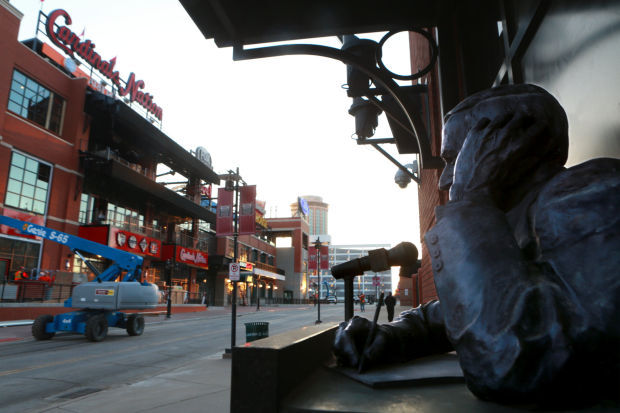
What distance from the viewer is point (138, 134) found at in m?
32.6

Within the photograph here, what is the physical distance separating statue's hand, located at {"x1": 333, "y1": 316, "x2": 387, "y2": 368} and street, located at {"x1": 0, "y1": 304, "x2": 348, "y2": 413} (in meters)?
6.61

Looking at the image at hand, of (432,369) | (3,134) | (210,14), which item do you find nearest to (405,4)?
(210,14)

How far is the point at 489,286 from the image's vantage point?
3.39 ft

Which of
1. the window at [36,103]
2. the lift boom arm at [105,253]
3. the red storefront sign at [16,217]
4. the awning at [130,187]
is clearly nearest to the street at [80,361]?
the lift boom arm at [105,253]

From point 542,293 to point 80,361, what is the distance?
11.7 metres

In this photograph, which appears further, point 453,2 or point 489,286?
point 453,2

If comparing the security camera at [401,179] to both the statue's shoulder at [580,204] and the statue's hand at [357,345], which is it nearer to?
the statue's hand at [357,345]

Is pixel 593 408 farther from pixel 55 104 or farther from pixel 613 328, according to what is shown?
pixel 55 104

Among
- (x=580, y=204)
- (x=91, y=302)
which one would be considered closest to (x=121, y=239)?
(x=91, y=302)

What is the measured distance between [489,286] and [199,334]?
1738 cm

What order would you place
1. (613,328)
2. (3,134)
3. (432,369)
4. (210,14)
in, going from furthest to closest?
(3,134)
(210,14)
(432,369)
(613,328)

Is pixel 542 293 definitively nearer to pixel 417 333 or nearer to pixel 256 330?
pixel 417 333

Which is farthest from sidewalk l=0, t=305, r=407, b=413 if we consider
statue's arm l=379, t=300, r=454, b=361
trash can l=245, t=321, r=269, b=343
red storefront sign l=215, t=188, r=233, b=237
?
statue's arm l=379, t=300, r=454, b=361

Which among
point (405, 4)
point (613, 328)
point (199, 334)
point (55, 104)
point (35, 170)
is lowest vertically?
point (199, 334)
